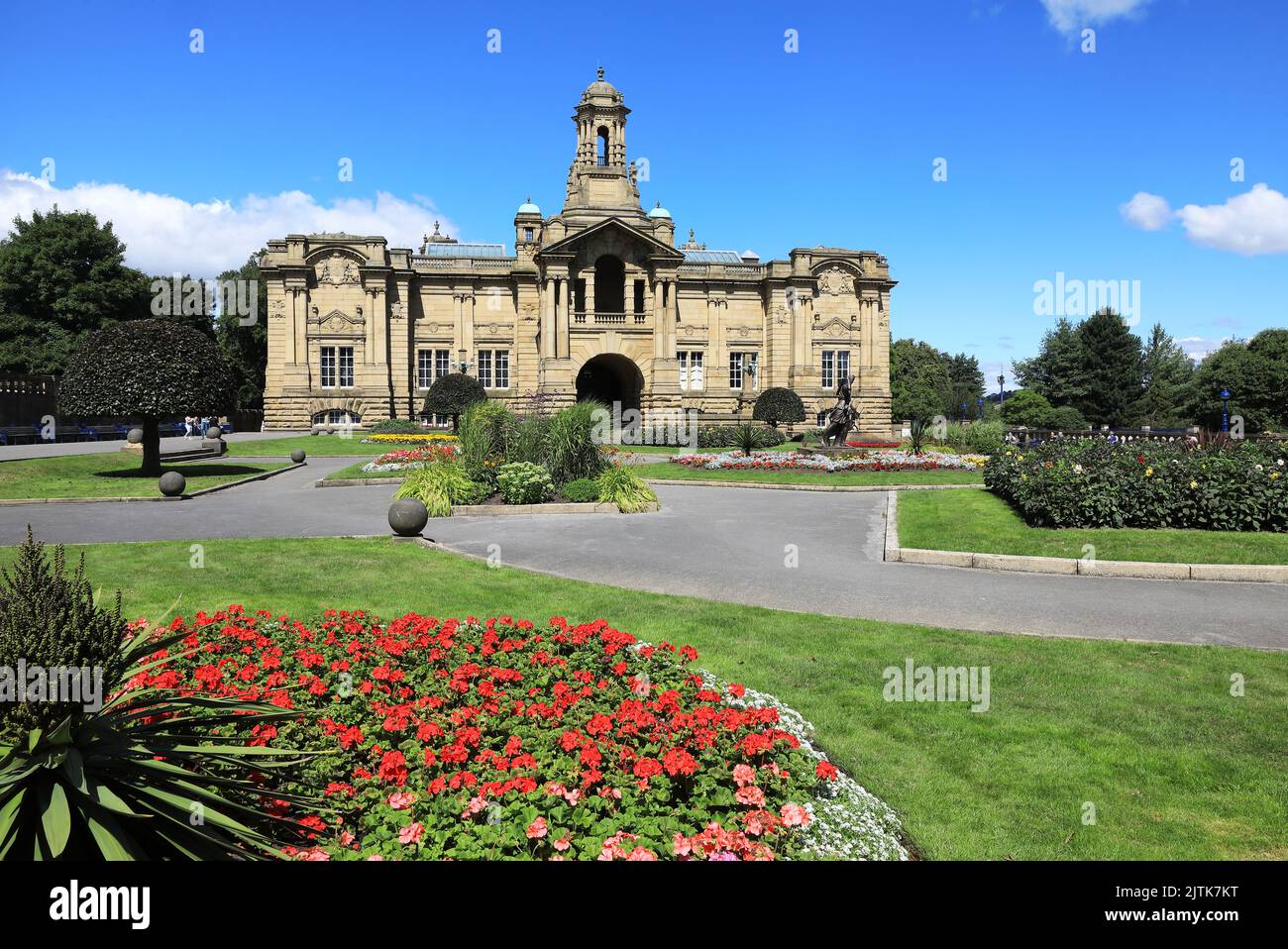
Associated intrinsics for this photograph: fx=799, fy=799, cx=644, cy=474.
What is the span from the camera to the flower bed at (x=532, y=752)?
14.1 ft

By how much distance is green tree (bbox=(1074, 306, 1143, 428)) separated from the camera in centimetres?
7431

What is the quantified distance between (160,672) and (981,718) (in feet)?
21.0

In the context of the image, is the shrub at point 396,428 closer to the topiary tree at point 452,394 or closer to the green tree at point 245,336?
the topiary tree at point 452,394

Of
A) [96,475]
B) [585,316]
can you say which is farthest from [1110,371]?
[96,475]

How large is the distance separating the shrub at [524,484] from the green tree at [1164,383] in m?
71.3

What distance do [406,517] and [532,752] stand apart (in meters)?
9.35

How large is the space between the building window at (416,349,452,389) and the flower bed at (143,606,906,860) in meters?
49.8

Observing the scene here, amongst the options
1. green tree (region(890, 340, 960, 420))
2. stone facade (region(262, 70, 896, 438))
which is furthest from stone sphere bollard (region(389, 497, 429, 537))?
green tree (region(890, 340, 960, 420))

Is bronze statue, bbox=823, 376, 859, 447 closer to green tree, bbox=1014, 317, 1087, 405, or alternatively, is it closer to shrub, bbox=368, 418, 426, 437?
shrub, bbox=368, 418, 426, 437

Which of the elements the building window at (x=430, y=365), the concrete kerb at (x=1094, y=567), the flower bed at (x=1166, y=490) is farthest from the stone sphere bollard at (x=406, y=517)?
the building window at (x=430, y=365)

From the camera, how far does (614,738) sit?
18.1 feet
